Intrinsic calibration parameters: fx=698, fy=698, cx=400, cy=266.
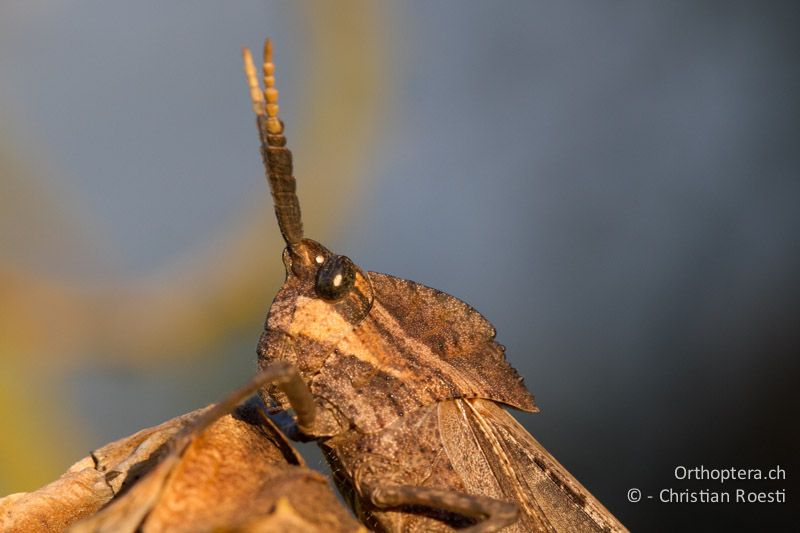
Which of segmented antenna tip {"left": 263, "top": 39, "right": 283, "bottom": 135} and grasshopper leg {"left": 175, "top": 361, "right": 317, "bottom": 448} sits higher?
segmented antenna tip {"left": 263, "top": 39, "right": 283, "bottom": 135}

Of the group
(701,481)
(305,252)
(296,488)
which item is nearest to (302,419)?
(305,252)

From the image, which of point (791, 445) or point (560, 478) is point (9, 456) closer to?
point (560, 478)

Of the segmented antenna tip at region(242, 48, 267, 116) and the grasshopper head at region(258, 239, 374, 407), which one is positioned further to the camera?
the grasshopper head at region(258, 239, 374, 407)

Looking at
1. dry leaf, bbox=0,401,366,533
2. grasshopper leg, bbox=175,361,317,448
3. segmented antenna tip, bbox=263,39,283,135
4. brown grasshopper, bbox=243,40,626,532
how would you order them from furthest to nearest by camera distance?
brown grasshopper, bbox=243,40,626,532 → segmented antenna tip, bbox=263,39,283,135 → grasshopper leg, bbox=175,361,317,448 → dry leaf, bbox=0,401,366,533

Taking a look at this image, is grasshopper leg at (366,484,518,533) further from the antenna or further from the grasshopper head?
the antenna

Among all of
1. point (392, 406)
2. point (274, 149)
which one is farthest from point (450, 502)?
point (274, 149)

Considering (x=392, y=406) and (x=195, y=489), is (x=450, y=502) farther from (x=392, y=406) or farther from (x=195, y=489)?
(x=195, y=489)

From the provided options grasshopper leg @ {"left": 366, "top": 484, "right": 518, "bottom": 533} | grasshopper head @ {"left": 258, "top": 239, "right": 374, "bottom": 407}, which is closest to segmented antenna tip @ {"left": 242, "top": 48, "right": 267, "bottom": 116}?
grasshopper head @ {"left": 258, "top": 239, "right": 374, "bottom": 407}

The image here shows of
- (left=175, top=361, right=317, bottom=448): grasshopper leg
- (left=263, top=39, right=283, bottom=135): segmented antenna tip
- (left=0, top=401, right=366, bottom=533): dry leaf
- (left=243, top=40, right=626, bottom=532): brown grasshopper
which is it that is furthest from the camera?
(left=243, top=40, right=626, bottom=532): brown grasshopper

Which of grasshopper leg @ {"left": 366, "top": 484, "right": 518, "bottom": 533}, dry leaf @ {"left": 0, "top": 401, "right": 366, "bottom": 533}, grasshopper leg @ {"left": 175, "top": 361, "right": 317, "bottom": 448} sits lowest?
grasshopper leg @ {"left": 366, "top": 484, "right": 518, "bottom": 533}
